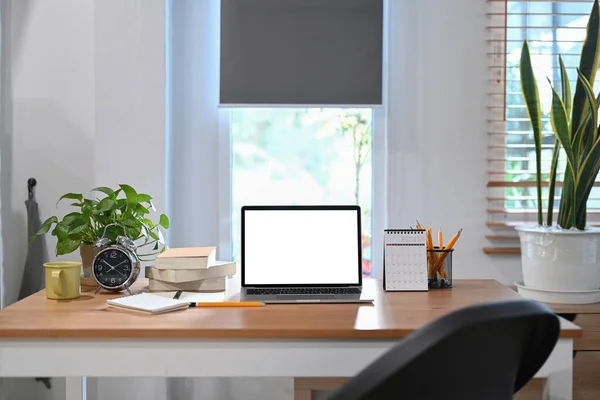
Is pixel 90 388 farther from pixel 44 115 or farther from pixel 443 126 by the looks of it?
pixel 443 126

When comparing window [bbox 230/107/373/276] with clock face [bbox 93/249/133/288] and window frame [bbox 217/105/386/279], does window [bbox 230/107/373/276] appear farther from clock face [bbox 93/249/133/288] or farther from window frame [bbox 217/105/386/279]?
clock face [bbox 93/249/133/288]

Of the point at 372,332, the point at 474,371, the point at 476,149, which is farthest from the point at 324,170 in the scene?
the point at 474,371

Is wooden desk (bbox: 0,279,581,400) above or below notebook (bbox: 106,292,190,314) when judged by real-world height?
below

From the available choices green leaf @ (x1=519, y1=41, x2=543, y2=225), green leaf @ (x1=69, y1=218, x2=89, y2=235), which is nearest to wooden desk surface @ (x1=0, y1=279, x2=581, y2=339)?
green leaf @ (x1=69, y1=218, x2=89, y2=235)

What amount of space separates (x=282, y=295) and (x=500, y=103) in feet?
5.29

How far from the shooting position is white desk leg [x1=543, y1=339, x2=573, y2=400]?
167cm

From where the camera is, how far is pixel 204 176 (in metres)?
3.11

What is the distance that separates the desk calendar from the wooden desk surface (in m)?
0.06

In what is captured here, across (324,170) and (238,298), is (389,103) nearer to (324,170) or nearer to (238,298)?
(324,170)

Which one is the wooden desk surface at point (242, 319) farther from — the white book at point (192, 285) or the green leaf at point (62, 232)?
the green leaf at point (62, 232)

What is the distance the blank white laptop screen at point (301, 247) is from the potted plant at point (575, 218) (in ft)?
3.05

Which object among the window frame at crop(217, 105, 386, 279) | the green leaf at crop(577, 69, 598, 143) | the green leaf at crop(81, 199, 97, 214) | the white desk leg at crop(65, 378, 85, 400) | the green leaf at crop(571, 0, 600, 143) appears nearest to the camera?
the white desk leg at crop(65, 378, 85, 400)

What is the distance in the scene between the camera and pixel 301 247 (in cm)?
211

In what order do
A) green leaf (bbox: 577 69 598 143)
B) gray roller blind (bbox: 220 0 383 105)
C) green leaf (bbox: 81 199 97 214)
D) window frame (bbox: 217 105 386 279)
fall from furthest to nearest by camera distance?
1. window frame (bbox: 217 105 386 279)
2. gray roller blind (bbox: 220 0 383 105)
3. green leaf (bbox: 577 69 598 143)
4. green leaf (bbox: 81 199 97 214)
